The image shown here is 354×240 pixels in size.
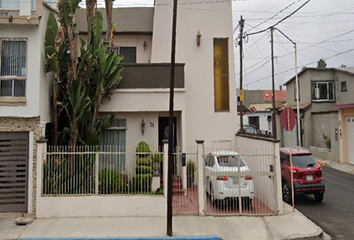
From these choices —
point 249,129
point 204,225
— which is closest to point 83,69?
point 204,225

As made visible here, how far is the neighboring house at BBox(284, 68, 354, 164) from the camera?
57.2 ft

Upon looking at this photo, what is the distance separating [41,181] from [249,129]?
67.6 ft

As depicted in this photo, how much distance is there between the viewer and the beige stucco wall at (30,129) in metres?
8.46

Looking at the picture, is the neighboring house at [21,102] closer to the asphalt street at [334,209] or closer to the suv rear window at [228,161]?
the suv rear window at [228,161]

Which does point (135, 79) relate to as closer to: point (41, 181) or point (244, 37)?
point (41, 181)

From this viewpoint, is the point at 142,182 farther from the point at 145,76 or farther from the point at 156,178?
the point at 145,76

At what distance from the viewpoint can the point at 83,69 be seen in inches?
371

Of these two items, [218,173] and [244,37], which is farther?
[244,37]

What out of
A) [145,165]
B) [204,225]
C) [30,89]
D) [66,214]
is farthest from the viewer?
[145,165]

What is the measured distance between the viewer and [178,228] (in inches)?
294

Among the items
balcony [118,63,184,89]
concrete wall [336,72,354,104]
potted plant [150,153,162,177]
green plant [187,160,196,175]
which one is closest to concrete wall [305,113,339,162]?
concrete wall [336,72,354,104]

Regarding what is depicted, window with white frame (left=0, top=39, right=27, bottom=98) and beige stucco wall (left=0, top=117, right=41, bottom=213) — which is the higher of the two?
window with white frame (left=0, top=39, right=27, bottom=98)

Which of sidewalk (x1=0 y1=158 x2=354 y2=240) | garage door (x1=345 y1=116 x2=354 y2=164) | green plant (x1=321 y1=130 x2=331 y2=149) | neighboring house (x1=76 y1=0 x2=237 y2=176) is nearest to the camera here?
sidewalk (x1=0 y1=158 x2=354 y2=240)

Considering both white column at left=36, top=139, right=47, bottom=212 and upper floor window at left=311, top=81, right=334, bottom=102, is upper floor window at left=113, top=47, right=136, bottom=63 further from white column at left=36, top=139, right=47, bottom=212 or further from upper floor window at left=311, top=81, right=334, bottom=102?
upper floor window at left=311, top=81, right=334, bottom=102
